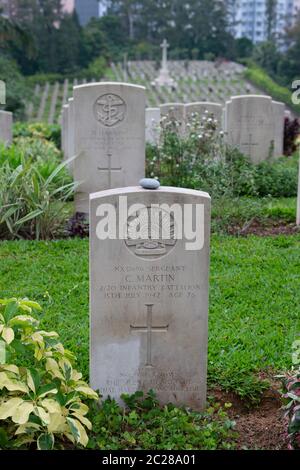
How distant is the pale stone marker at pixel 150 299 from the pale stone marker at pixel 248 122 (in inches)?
326

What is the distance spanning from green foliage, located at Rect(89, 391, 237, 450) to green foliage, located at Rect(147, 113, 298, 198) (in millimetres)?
5376

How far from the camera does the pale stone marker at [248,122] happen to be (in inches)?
478

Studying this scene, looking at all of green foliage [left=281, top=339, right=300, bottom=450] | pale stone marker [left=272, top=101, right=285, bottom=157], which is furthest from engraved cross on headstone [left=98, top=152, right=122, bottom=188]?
pale stone marker [left=272, top=101, right=285, bottom=157]

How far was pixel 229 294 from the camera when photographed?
5930 millimetres

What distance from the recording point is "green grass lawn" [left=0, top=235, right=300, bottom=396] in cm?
466

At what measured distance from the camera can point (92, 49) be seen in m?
62.8

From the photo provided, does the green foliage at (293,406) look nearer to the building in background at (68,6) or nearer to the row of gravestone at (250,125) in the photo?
the row of gravestone at (250,125)

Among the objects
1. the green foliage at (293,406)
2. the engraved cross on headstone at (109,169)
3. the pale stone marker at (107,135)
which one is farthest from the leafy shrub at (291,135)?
the green foliage at (293,406)

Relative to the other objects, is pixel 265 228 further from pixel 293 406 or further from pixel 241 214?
pixel 293 406

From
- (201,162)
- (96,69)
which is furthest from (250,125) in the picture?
(96,69)

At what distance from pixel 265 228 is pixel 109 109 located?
2.32 m

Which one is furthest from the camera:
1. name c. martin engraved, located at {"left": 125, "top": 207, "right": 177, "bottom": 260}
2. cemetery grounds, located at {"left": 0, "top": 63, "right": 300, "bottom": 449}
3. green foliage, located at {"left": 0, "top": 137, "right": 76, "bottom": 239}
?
green foliage, located at {"left": 0, "top": 137, "right": 76, "bottom": 239}

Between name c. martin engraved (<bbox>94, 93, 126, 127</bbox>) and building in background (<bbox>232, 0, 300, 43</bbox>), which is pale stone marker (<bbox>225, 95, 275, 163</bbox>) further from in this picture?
building in background (<bbox>232, 0, 300, 43</bbox>)

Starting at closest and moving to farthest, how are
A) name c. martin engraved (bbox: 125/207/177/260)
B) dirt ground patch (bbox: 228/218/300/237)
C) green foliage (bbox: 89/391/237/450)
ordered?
green foliage (bbox: 89/391/237/450) < name c. martin engraved (bbox: 125/207/177/260) < dirt ground patch (bbox: 228/218/300/237)
